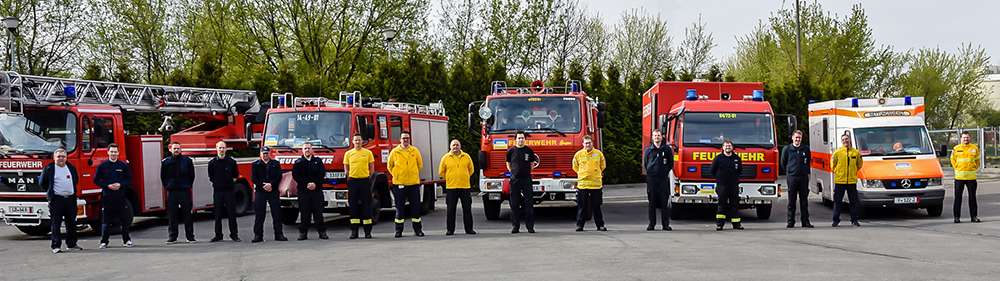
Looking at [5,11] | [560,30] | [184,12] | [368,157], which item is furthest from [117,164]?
[560,30]

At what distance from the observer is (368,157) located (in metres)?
15.1

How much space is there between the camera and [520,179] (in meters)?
15.5

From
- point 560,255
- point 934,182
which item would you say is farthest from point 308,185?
point 934,182

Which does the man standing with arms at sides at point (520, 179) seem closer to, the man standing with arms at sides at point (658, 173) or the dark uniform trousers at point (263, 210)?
the man standing with arms at sides at point (658, 173)

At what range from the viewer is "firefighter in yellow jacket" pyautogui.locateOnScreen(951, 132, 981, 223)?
55.7ft

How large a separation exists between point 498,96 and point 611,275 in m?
8.46

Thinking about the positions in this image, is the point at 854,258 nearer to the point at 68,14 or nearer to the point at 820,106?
the point at 820,106

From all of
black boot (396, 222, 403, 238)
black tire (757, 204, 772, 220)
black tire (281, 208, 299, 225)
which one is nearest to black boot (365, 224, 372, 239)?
black boot (396, 222, 403, 238)

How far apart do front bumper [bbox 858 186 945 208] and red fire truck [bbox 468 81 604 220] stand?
17.0 ft

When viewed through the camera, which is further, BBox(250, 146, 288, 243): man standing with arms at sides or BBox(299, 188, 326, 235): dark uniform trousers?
BBox(299, 188, 326, 235): dark uniform trousers

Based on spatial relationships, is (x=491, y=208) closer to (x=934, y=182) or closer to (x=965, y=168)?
(x=934, y=182)

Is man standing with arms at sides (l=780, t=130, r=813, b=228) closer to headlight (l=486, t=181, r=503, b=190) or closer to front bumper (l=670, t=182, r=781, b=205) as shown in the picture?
front bumper (l=670, t=182, r=781, b=205)

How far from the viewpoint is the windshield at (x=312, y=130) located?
654 inches

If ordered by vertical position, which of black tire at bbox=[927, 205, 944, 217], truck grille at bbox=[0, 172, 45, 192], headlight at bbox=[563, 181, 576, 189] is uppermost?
truck grille at bbox=[0, 172, 45, 192]
